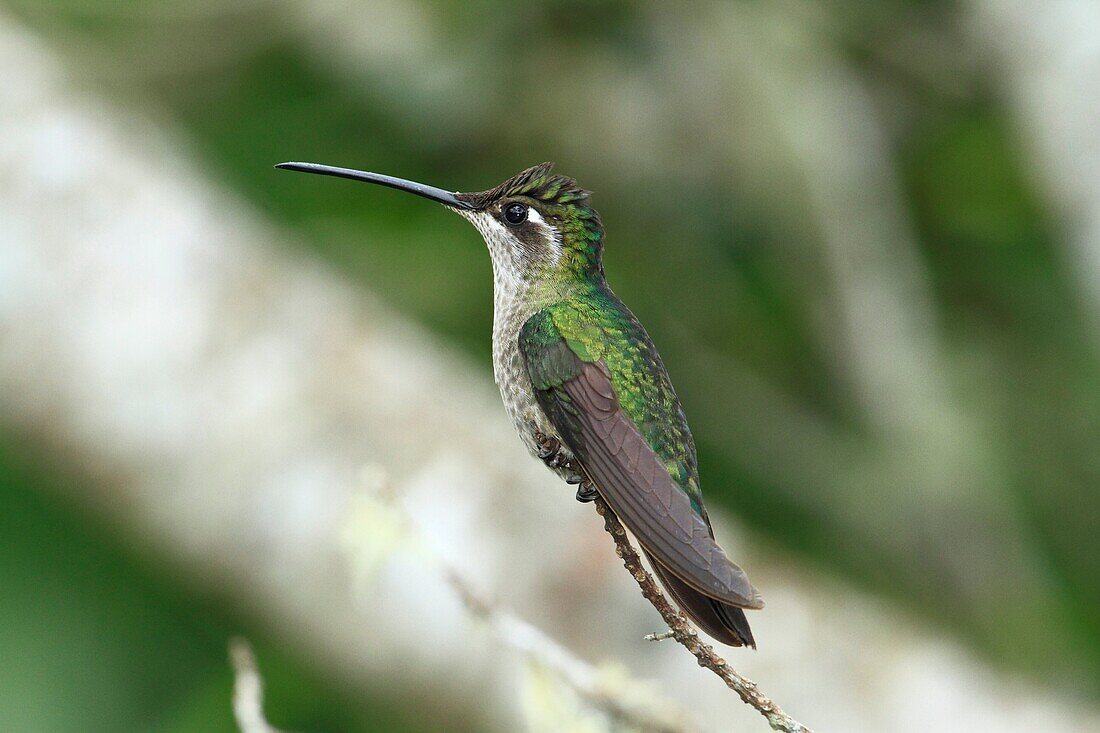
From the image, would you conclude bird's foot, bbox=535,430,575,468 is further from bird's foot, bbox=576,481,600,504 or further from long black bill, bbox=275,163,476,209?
long black bill, bbox=275,163,476,209

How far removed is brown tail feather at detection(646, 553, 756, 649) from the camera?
1.11m

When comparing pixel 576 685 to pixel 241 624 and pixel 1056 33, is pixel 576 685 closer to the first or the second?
pixel 241 624

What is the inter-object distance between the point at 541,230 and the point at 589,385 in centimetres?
29

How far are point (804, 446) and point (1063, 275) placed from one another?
4.28 ft

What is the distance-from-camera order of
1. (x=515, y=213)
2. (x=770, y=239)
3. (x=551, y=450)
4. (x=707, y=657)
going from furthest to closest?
1. (x=770, y=239)
2. (x=515, y=213)
3. (x=551, y=450)
4. (x=707, y=657)

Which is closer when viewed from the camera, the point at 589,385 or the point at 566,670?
the point at 589,385

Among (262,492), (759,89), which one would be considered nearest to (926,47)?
(759,89)

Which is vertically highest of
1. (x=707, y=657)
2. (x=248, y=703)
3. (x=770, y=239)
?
(x=770, y=239)

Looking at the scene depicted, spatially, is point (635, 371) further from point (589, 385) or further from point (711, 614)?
point (711, 614)

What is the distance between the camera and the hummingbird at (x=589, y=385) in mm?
1075

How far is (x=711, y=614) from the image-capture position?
1.13 m

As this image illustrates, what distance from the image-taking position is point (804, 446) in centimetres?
461

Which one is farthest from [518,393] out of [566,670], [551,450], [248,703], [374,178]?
[248,703]

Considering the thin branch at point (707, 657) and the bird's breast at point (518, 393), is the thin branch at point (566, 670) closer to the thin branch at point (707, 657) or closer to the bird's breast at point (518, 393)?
the thin branch at point (707, 657)
